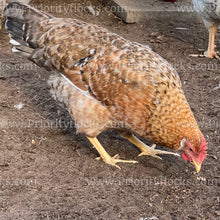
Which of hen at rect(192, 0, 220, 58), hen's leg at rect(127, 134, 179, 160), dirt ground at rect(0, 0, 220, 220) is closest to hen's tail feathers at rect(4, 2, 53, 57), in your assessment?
dirt ground at rect(0, 0, 220, 220)

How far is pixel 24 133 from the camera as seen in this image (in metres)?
4.33

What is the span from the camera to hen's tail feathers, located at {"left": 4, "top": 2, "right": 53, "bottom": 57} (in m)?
4.14

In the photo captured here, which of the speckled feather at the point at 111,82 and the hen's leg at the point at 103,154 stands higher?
the speckled feather at the point at 111,82

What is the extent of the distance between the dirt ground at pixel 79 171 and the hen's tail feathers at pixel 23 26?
0.87 metres

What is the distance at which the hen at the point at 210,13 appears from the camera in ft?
18.4

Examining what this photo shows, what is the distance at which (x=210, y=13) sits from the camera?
5.75 meters

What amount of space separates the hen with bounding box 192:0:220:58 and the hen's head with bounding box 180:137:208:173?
292 cm

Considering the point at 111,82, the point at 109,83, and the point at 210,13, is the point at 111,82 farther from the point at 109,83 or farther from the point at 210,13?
the point at 210,13

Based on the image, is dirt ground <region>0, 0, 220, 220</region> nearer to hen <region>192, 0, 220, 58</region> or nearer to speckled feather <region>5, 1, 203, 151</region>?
speckled feather <region>5, 1, 203, 151</region>

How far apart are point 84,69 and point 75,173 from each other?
1038mm

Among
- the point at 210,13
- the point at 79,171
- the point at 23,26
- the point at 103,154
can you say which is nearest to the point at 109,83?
the point at 103,154

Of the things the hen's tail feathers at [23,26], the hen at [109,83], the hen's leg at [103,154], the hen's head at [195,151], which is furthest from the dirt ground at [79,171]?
the hen's tail feathers at [23,26]

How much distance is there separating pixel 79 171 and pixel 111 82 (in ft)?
3.19

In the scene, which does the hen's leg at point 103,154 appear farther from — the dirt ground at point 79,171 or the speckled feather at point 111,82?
the speckled feather at point 111,82
